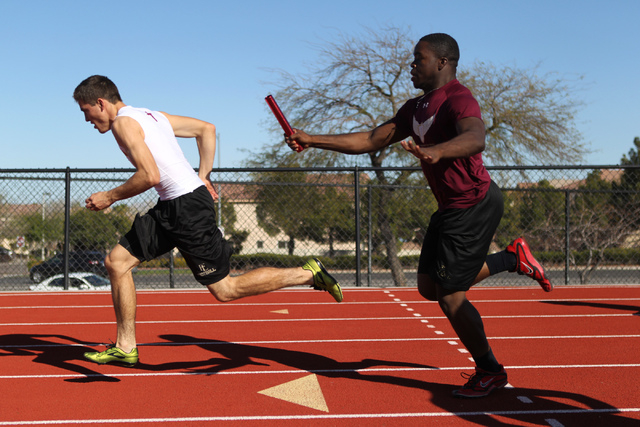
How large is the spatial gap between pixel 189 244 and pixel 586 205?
14.2 meters

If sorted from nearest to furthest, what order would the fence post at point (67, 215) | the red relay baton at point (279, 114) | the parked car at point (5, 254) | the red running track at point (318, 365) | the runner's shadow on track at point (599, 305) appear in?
the red running track at point (318, 365)
the red relay baton at point (279, 114)
the runner's shadow on track at point (599, 305)
the fence post at point (67, 215)
the parked car at point (5, 254)

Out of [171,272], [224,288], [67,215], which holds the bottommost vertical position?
[171,272]

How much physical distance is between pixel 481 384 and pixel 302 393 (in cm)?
100

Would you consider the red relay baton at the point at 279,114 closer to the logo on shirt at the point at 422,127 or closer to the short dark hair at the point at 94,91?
the logo on shirt at the point at 422,127

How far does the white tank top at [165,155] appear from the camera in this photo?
4.01m

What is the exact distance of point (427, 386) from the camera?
373 cm

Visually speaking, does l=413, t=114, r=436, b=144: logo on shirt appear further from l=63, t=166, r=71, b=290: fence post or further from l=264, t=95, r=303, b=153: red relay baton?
l=63, t=166, r=71, b=290: fence post

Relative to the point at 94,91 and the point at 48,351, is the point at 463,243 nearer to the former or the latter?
the point at 94,91

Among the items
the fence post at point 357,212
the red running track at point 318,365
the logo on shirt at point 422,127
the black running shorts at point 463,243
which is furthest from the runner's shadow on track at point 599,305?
the logo on shirt at point 422,127

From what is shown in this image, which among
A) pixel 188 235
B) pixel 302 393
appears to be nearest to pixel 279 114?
pixel 188 235

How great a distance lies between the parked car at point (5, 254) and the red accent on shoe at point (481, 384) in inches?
499

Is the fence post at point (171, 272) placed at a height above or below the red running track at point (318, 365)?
above

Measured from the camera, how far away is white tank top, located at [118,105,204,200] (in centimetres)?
401

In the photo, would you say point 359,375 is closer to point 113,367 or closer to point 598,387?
point 598,387
